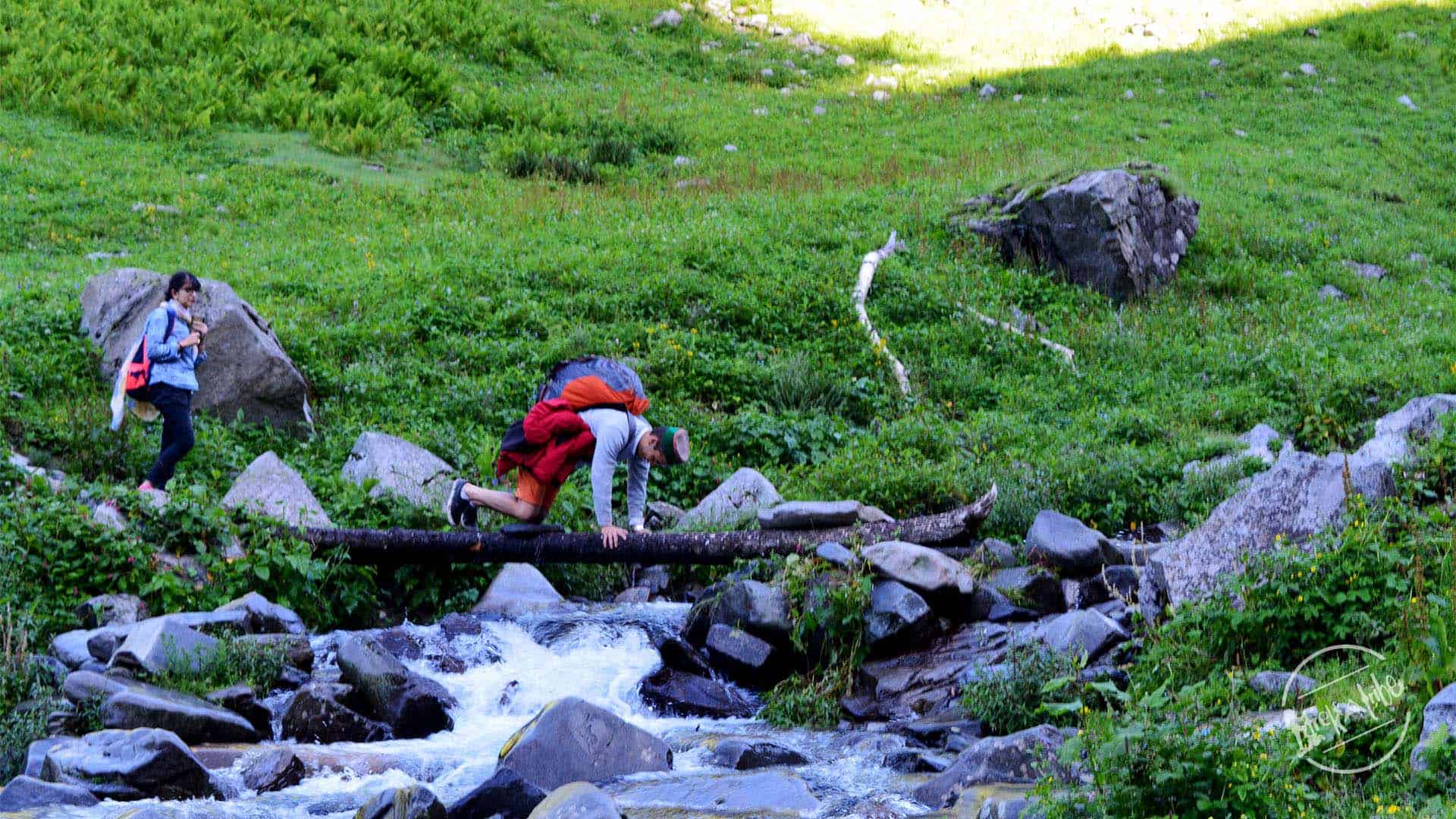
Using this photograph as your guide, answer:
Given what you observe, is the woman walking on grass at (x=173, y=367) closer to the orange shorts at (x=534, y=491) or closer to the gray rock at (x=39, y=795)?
the orange shorts at (x=534, y=491)

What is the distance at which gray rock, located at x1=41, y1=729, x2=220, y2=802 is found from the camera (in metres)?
5.81

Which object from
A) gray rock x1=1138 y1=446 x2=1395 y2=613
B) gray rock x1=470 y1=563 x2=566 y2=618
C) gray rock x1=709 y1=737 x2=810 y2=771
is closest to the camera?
gray rock x1=709 y1=737 x2=810 y2=771

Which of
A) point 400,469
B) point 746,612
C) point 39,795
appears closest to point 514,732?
point 746,612

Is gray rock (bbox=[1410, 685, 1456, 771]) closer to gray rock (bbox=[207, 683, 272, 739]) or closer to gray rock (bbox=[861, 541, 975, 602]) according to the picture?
gray rock (bbox=[861, 541, 975, 602])

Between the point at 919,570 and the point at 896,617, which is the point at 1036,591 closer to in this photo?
the point at 919,570

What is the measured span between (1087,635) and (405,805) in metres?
3.93

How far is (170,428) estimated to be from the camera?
9.77 m

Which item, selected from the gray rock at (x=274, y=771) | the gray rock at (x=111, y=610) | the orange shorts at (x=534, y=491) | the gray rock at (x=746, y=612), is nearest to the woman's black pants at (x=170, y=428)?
the gray rock at (x=111, y=610)

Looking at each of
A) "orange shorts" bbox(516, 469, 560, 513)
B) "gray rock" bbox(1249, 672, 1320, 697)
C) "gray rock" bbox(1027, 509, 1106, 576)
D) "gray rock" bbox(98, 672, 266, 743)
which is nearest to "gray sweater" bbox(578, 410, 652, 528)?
"orange shorts" bbox(516, 469, 560, 513)

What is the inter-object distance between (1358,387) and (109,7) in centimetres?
2171

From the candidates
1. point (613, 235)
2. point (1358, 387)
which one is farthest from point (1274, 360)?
point (613, 235)

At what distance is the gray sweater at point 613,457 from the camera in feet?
27.2

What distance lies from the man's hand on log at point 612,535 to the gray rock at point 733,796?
2.50 m

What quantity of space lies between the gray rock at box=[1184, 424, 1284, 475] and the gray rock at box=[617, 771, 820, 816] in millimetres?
6189
